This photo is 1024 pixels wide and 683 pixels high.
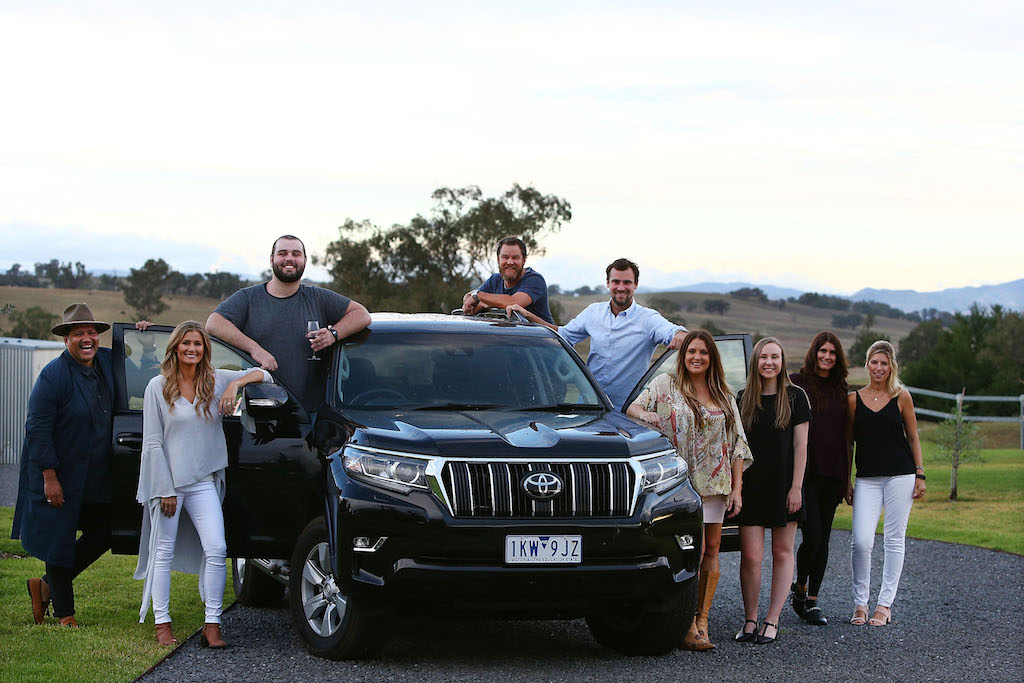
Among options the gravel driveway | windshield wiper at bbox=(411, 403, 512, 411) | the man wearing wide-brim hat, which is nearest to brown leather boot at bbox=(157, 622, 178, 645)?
the gravel driveway

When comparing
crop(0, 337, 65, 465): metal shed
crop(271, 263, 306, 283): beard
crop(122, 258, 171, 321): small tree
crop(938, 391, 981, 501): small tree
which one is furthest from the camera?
crop(122, 258, 171, 321): small tree

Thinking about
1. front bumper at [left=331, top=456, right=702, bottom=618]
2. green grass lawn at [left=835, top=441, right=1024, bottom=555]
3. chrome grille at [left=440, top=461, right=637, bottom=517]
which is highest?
chrome grille at [left=440, top=461, right=637, bottom=517]

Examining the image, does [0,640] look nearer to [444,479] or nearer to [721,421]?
[444,479]

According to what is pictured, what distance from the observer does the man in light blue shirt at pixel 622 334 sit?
9055mm

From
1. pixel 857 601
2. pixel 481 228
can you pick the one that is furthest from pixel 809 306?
pixel 857 601

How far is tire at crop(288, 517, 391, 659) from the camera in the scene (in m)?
6.80

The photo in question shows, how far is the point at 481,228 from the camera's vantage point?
5634 cm

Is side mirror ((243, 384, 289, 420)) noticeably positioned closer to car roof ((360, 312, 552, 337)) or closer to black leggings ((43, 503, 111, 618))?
car roof ((360, 312, 552, 337))

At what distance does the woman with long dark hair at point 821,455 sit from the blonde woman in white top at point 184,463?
3777 mm

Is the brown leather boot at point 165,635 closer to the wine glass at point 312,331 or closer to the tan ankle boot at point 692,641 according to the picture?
the wine glass at point 312,331

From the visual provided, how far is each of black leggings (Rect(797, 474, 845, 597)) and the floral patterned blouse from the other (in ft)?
4.50

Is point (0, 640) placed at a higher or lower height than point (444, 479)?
lower

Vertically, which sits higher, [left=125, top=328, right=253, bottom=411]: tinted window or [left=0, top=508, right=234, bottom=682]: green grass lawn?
[left=125, top=328, right=253, bottom=411]: tinted window

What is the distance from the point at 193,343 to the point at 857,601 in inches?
187
